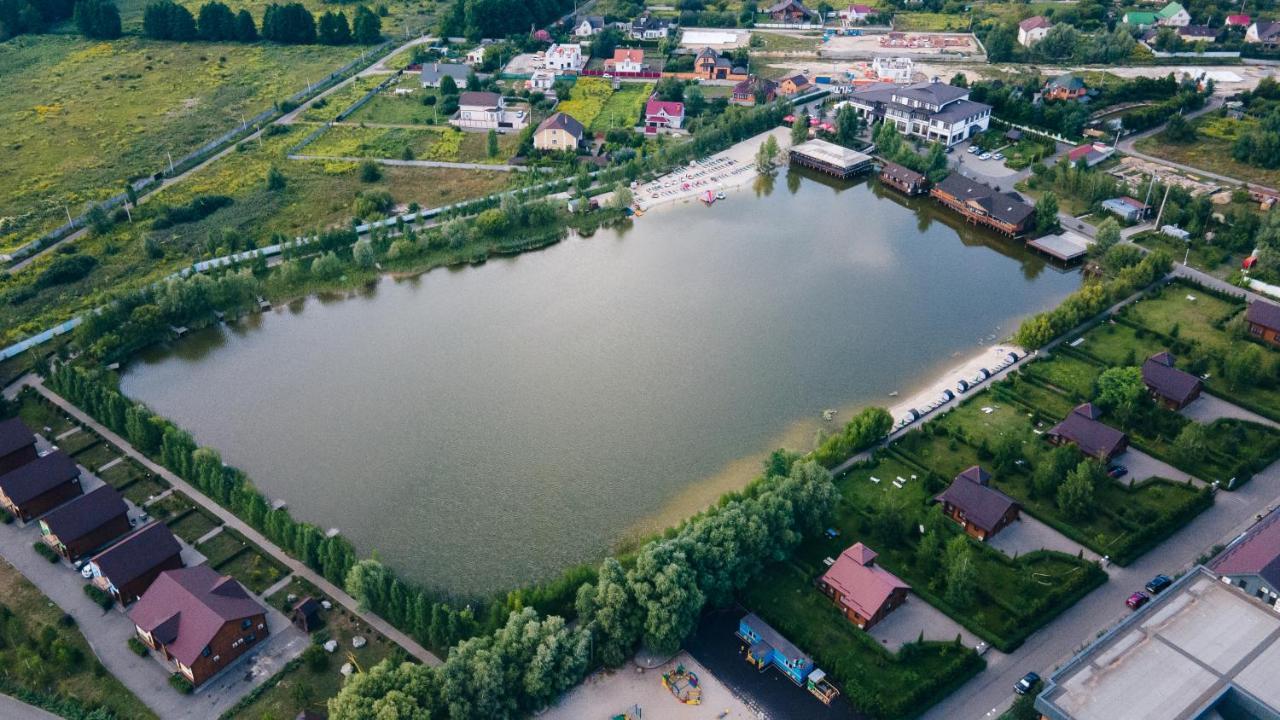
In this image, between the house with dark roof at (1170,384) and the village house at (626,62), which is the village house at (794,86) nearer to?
the village house at (626,62)

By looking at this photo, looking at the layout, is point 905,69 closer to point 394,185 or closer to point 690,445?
point 394,185

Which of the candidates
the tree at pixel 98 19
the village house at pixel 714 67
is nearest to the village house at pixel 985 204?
the village house at pixel 714 67

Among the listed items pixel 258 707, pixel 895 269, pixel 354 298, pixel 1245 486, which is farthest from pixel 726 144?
pixel 258 707

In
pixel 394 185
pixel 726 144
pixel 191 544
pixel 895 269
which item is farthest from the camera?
pixel 726 144

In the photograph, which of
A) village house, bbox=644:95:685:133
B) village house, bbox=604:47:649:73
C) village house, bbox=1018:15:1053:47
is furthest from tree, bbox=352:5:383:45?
village house, bbox=1018:15:1053:47

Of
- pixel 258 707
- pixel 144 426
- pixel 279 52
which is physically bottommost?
pixel 258 707

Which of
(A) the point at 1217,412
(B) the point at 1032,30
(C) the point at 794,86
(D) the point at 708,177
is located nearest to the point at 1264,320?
(A) the point at 1217,412

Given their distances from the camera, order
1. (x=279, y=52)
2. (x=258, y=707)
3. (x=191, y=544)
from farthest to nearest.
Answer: (x=279, y=52)
(x=191, y=544)
(x=258, y=707)

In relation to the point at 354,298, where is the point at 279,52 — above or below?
above
